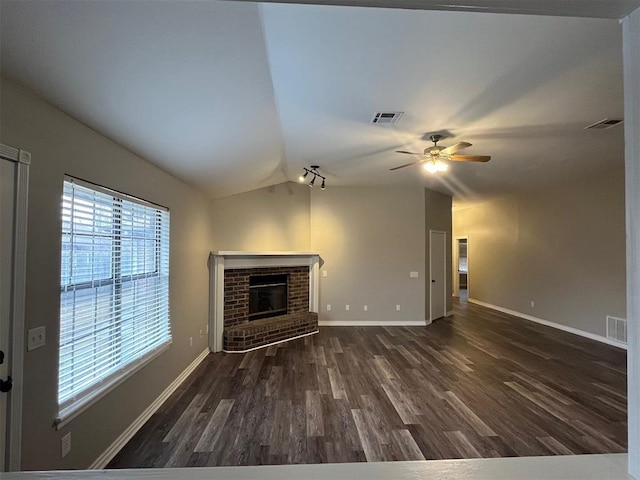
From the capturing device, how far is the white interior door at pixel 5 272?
1.61m

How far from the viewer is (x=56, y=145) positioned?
6.49 feet

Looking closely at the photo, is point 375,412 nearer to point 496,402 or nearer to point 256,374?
point 496,402

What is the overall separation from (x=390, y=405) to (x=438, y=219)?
4932 mm

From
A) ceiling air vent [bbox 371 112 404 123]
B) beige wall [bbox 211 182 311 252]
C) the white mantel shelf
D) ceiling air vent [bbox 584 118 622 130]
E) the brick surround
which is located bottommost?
the brick surround

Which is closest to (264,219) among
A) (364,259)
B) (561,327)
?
(364,259)

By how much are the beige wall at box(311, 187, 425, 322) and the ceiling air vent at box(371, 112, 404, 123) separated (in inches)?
142

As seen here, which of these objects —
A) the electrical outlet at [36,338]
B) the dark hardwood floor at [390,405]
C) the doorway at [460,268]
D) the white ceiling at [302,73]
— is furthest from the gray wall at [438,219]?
the electrical outlet at [36,338]

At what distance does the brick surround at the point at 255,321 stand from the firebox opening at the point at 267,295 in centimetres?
11

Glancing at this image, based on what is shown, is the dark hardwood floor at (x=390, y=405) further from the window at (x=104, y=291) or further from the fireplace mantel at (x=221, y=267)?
the window at (x=104, y=291)

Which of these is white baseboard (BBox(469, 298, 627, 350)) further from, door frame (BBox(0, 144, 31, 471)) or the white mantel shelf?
door frame (BBox(0, 144, 31, 471))

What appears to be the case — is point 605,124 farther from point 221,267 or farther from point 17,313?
point 221,267

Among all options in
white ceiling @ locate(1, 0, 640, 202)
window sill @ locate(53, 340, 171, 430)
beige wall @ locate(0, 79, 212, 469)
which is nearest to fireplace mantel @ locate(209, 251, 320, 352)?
white ceiling @ locate(1, 0, 640, 202)

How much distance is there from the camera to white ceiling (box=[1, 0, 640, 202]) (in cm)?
158

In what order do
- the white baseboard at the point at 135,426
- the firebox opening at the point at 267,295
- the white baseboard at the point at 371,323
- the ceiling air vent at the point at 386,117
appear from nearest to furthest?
1. the white baseboard at the point at 135,426
2. the ceiling air vent at the point at 386,117
3. the firebox opening at the point at 267,295
4. the white baseboard at the point at 371,323
